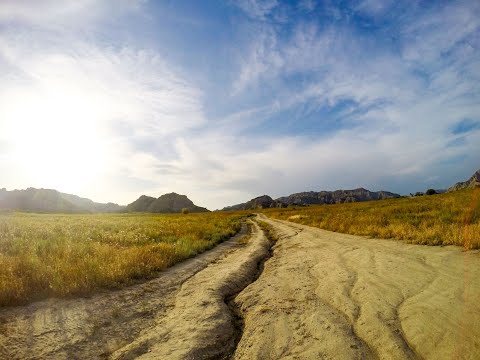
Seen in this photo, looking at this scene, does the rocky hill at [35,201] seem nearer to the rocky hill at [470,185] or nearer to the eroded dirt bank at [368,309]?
the rocky hill at [470,185]

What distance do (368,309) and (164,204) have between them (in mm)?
179729

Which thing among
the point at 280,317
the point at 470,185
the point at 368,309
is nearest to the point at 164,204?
the point at 470,185

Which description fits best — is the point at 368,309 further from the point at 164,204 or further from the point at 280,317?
the point at 164,204

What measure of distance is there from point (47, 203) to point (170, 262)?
528 ft

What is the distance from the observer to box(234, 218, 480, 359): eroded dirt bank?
516 centimetres

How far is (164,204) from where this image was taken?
180m

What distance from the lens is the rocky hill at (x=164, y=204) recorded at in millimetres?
176250

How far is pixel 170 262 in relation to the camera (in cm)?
1336

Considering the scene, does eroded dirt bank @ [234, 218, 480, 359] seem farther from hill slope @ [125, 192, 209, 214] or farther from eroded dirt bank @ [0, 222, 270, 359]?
hill slope @ [125, 192, 209, 214]

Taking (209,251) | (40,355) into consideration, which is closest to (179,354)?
(40,355)

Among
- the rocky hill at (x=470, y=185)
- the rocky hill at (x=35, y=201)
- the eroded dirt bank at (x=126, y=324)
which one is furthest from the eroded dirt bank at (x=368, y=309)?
the rocky hill at (x=35, y=201)

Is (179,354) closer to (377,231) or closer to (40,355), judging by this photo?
(40,355)

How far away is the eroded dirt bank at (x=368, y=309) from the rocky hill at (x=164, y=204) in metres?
166

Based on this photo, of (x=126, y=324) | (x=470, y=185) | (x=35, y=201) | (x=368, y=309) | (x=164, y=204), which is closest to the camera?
(x=368, y=309)
